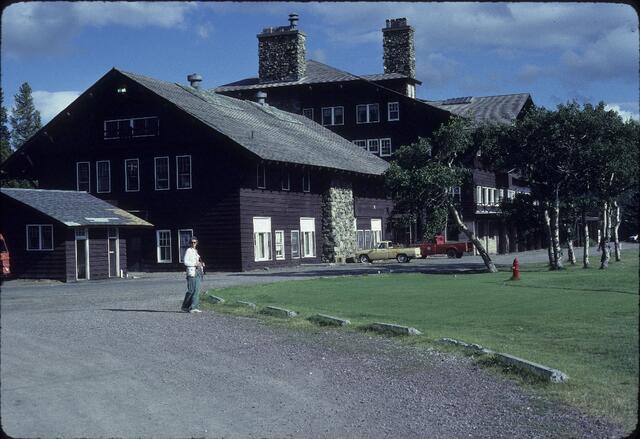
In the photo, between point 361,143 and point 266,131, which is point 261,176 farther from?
point 361,143

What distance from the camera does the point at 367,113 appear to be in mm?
67750

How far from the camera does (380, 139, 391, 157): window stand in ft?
219

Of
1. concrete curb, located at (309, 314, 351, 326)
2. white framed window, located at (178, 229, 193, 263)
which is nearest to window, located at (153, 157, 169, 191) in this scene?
white framed window, located at (178, 229, 193, 263)

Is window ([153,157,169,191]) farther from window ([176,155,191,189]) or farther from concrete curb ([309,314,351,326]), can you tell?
concrete curb ([309,314,351,326])

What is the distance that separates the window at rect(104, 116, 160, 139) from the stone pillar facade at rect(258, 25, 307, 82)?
24705mm

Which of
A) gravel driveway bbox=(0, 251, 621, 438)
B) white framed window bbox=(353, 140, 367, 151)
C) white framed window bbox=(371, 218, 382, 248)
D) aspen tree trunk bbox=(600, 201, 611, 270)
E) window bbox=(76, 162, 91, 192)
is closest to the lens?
gravel driveway bbox=(0, 251, 621, 438)

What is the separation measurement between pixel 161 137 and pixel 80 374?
35999 mm

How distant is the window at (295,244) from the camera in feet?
159

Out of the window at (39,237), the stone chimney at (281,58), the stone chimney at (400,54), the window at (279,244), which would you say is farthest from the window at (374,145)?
the window at (39,237)

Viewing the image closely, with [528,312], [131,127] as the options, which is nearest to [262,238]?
[131,127]

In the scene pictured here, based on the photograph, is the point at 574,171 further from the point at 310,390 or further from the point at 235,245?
the point at 310,390

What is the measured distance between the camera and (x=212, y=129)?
42156 millimetres

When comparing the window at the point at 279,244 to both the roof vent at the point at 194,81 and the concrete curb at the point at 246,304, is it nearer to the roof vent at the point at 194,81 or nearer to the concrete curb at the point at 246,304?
the roof vent at the point at 194,81

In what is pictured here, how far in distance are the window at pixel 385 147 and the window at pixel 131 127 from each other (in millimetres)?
26646
